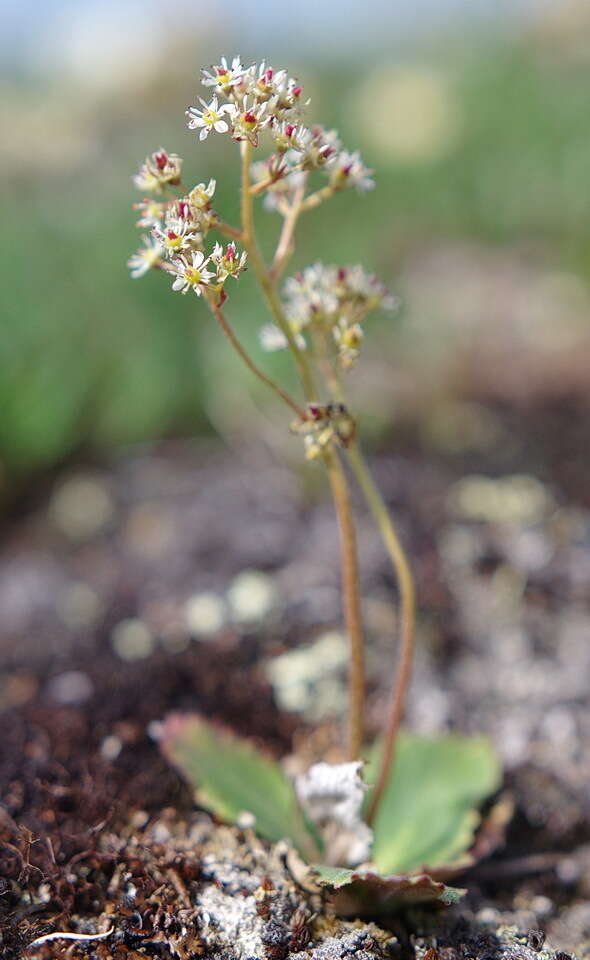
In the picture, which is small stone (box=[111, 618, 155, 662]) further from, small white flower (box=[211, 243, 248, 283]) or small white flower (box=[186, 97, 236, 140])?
A: small white flower (box=[186, 97, 236, 140])

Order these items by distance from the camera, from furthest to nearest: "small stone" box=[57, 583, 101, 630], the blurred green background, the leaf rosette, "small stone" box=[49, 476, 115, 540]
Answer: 1. the blurred green background
2. "small stone" box=[49, 476, 115, 540]
3. "small stone" box=[57, 583, 101, 630]
4. the leaf rosette

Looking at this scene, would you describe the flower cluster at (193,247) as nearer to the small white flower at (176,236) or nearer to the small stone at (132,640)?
the small white flower at (176,236)

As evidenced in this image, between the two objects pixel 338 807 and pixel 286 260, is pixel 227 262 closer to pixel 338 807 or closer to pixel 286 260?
pixel 286 260

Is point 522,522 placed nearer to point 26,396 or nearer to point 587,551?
point 587,551

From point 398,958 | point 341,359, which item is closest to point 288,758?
point 398,958

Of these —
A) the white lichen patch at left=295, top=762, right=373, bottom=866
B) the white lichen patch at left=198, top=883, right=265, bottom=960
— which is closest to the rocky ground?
the white lichen patch at left=198, top=883, right=265, bottom=960

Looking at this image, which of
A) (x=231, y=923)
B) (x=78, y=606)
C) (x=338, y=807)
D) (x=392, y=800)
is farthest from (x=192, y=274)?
(x=78, y=606)
